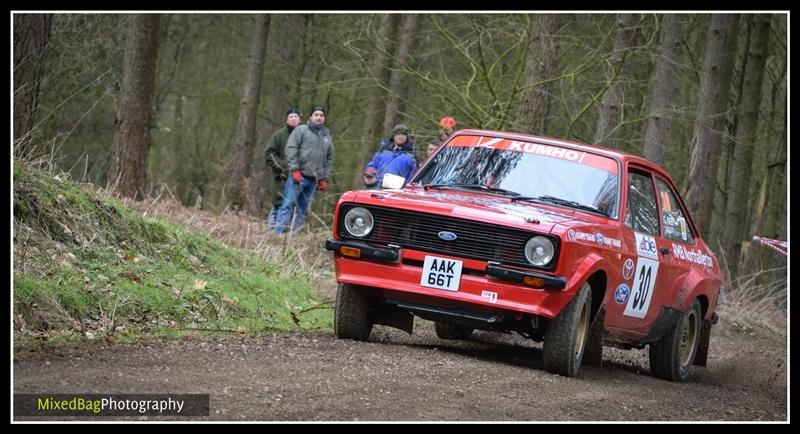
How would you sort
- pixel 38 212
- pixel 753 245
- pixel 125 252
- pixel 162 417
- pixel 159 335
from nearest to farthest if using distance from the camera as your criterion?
pixel 162 417 → pixel 159 335 → pixel 38 212 → pixel 125 252 → pixel 753 245

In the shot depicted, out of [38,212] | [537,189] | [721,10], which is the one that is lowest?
[38,212]

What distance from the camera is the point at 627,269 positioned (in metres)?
9.02

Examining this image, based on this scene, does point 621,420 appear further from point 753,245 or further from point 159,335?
point 753,245

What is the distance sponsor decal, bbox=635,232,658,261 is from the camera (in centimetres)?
927

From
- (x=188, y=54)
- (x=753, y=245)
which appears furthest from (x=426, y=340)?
(x=188, y=54)

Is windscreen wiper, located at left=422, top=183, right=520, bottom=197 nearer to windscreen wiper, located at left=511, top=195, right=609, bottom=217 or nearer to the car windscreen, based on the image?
the car windscreen

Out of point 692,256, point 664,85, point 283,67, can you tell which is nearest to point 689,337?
point 692,256

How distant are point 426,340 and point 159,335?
A: 10.5ft

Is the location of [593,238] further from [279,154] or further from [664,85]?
[279,154]

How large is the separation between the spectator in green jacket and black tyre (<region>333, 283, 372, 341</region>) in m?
8.70

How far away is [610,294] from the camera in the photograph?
882cm

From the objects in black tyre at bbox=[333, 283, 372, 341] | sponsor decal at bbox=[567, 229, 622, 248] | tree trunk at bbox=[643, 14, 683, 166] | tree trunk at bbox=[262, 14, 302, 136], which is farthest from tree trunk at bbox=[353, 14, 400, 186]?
sponsor decal at bbox=[567, 229, 622, 248]

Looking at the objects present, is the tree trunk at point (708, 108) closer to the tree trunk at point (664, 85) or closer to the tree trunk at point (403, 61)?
the tree trunk at point (664, 85)

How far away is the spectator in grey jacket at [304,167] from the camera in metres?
16.6
